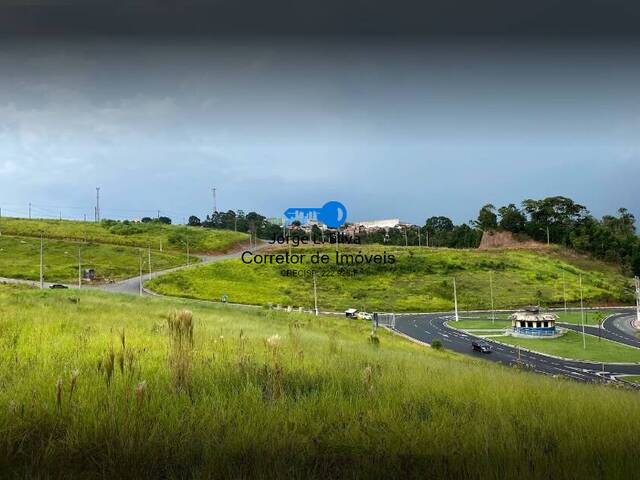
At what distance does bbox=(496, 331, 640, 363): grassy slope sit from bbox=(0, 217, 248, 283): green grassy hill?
43.7 meters

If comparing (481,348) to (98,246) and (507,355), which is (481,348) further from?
(98,246)

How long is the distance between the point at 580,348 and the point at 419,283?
94.5 feet

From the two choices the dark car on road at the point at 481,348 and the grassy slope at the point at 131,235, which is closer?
the dark car on road at the point at 481,348

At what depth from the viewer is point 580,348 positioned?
106 ft

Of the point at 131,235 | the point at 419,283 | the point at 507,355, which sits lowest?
the point at 507,355

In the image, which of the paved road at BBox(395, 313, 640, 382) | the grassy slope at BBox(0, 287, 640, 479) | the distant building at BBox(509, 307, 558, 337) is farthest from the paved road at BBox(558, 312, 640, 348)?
the grassy slope at BBox(0, 287, 640, 479)

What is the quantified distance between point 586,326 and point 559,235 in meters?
15.8

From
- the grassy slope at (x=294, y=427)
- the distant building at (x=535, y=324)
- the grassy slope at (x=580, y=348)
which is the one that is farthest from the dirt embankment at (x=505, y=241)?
the grassy slope at (x=294, y=427)

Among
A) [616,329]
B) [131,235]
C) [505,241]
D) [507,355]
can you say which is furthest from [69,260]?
[616,329]

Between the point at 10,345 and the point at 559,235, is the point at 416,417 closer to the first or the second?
the point at 10,345

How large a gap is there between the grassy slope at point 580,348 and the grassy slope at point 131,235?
187 ft

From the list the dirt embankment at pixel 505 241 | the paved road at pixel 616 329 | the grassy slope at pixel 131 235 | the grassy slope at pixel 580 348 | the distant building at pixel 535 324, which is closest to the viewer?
the grassy slope at pixel 580 348

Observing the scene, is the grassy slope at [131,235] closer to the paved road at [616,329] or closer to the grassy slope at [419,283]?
the grassy slope at [419,283]

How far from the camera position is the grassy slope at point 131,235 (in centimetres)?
6781
